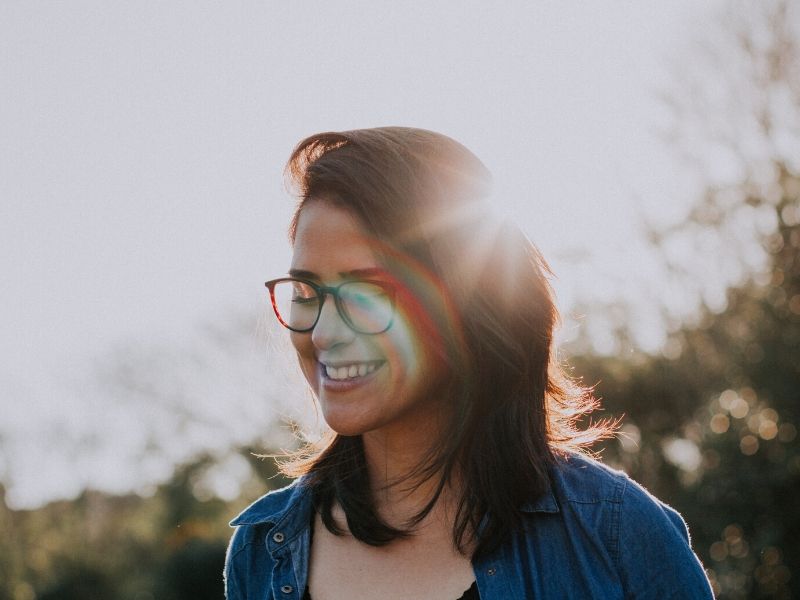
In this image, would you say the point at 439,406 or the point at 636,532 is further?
the point at 439,406

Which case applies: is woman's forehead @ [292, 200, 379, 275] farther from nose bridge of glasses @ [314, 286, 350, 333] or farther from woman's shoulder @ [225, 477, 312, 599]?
woman's shoulder @ [225, 477, 312, 599]

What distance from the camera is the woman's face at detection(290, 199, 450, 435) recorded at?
1972 mm

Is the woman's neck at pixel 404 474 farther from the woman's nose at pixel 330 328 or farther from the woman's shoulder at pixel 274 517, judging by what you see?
the woman's nose at pixel 330 328

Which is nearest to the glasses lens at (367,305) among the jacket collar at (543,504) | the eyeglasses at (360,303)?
the eyeglasses at (360,303)

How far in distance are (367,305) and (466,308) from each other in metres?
0.26

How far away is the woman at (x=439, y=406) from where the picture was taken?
1.96 meters

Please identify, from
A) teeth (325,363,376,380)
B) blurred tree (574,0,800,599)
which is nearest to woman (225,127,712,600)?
teeth (325,363,376,380)

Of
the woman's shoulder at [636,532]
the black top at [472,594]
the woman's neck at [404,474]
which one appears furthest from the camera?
the woman's neck at [404,474]

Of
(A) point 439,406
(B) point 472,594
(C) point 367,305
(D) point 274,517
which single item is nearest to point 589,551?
(B) point 472,594

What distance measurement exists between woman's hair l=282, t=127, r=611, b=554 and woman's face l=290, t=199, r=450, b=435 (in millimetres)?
44

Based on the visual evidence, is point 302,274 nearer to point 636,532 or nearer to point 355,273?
point 355,273

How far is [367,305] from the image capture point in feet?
6.54

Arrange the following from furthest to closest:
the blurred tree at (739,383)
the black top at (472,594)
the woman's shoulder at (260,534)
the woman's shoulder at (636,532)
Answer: the blurred tree at (739,383)
the woman's shoulder at (260,534)
the black top at (472,594)
the woman's shoulder at (636,532)

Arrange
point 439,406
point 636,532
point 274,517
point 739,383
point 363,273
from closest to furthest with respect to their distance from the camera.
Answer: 1. point 636,532
2. point 363,273
3. point 439,406
4. point 274,517
5. point 739,383
